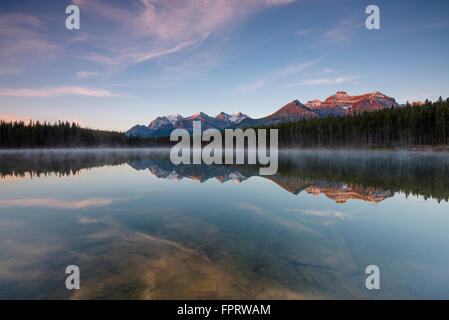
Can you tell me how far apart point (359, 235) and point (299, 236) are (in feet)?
7.63

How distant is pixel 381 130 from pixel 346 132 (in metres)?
15.4

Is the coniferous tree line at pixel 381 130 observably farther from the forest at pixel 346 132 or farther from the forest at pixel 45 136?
the forest at pixel 45 136

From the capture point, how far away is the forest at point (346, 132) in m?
89.1

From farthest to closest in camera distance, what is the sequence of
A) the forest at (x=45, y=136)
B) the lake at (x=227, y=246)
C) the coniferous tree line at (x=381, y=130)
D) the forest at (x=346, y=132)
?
the forest at (x=45, y=136) < the forest at (x=346, y=132) < the coniferous tree line at (x=381, y=130) < the lake at (x=227, y=246)

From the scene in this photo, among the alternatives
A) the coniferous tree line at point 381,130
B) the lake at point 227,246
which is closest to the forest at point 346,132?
the coniferous tree line at point 381,130

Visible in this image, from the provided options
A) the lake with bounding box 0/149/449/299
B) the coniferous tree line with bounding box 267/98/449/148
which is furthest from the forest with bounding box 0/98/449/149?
the lake with bounding box 0/149/449/299

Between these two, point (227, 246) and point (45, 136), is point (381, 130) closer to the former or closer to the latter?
point (227, 246)

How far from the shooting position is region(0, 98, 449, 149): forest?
89.1 m

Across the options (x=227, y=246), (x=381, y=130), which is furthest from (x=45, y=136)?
(x=381, y=130)

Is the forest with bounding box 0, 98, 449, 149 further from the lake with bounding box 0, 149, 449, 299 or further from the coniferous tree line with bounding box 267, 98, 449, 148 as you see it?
the lake with bounding box 0, 149, 449, 299

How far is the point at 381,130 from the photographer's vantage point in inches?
3991

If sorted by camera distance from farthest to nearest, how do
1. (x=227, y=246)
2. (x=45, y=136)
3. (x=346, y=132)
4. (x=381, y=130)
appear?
1. (x=45, y=136)
2. (x=346, y=132)
3. (x=381, y=130)
4. (x=227, y=246)
